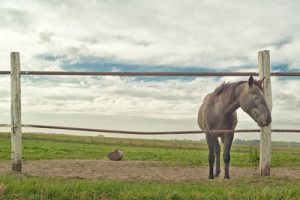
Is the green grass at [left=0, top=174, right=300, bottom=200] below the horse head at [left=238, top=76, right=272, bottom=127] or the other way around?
below

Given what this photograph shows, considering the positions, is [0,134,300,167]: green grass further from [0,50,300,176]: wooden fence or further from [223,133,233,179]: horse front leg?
[0,50,300,176]: wooden fence

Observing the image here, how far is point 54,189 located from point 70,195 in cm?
31

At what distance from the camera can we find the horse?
7.68 metres

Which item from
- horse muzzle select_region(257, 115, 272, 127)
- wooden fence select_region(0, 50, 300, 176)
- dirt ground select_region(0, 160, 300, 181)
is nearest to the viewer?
horse muzzle select_region(257, 115, 272, 127)

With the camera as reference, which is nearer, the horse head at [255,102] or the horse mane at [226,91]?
the horse head at [255,102]

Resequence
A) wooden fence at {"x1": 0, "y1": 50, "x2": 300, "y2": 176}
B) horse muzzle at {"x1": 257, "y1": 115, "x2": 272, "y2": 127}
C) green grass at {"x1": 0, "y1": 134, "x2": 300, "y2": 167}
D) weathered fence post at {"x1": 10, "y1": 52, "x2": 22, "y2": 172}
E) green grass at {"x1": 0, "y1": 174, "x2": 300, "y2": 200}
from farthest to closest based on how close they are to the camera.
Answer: green grass at {"x1": 0, "y1": 134, "x2": 300, "y2": 167} < weathered fence post at {"x1": 10, "y1": 52, "x2": 22, "y2": 172} < wooden fence at {"x1": 0, "y1": 50, "x2": 300, "y2": 176} < horse muzzle at {"x1": 257, "y1": 115, "x2": 272, "y2": 127} < green grass at {"x1": 0, "y1": 174, "x2": 300, "y2": 200}

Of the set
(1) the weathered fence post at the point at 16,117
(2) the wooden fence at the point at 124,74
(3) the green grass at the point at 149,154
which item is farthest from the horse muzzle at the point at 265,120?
(1) the weathered fence post at the point at 16,117

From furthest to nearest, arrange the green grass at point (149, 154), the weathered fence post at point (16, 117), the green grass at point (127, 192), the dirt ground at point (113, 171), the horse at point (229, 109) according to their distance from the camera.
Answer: the green grass at point (149, 154) → the dirt ground at point (113, 171) → the weathered fence post at point (16, 117) → the horse at point (229, 109) → the green grass at point (127, 192)

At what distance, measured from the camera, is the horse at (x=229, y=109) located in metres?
7.68

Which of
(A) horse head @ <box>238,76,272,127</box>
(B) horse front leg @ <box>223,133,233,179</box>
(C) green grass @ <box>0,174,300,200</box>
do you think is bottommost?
(C) green grass @ <box>0,174,300,200</box>

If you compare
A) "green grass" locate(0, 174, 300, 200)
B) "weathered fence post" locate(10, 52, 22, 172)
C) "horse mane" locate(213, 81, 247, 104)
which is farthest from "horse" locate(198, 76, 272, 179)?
"weathered fence post" locate(10, 52, 22, 172)

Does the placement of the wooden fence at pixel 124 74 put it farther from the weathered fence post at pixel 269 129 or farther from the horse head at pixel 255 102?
the horse head at pixel 255 102

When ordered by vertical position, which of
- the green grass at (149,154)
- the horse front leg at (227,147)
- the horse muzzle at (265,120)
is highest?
the horse muzzle at (265,120)

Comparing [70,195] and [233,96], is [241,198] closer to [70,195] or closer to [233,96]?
[70,195]
